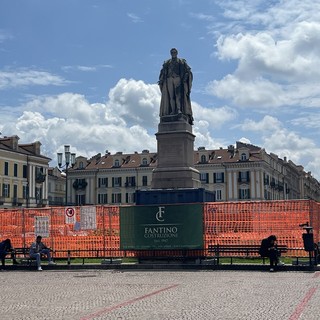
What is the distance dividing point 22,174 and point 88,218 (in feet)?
209

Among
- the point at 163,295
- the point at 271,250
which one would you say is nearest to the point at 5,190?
the point at 271,250

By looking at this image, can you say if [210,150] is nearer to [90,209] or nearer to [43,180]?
[43,180]

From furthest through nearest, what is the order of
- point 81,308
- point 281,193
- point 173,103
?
point 281,193
point 173,103
point 81,308

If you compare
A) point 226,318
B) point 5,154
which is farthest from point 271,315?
point 5,154

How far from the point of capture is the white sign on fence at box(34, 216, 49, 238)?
2409cm

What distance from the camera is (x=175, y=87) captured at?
86.6 feet

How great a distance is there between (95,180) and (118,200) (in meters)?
5.59

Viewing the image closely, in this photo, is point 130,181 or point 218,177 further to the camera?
point 130,181

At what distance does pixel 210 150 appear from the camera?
337 ft

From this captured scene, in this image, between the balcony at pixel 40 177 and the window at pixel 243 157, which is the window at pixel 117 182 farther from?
the window at pixel 243 157

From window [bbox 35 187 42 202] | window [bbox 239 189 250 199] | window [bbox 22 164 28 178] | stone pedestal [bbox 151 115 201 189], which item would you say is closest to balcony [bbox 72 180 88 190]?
window [bbox 35 187 42 202]

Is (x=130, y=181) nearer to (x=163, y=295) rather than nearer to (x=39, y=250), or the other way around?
(x=39, y=250)

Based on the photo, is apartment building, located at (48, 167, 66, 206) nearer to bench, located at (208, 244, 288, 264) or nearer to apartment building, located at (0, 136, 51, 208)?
apartment building, located at (0, 136, 51, 208)

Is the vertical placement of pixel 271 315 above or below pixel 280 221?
below
